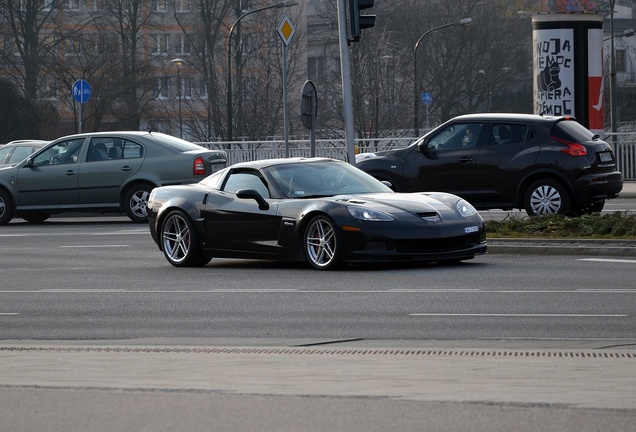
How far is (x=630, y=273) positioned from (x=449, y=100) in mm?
61826

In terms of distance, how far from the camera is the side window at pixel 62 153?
25781mm

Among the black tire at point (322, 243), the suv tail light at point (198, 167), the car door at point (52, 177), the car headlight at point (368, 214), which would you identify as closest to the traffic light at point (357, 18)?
the suv tail light at point (198, 167)

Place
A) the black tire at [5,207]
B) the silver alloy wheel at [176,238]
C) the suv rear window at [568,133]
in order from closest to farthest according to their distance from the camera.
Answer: the silver alloy wheel at [176,238] < the suv rear window at [568,133] < the black tire at [5,207]

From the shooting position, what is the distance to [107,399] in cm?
683

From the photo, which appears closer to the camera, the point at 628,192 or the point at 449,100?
the point at 628,192

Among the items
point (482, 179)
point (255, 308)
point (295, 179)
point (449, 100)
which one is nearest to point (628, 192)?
point (482, 179)

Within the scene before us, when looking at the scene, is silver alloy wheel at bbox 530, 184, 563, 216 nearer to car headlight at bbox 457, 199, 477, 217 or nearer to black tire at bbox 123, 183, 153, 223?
car headlight at bbox 457, 199, 477, 217

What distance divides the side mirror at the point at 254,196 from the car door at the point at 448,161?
20.4 feet

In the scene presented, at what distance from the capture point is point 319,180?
16375 mm

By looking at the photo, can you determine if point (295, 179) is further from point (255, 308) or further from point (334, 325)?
point (334, 325)

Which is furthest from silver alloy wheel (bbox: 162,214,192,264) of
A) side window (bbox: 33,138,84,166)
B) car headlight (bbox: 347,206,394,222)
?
side window (bbox: 33,138,84,166)

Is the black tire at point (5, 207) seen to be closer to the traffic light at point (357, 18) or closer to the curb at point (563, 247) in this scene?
the traffic light at point (357, 18)

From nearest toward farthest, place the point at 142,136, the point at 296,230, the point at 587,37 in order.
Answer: the point at 296,230, the point at 142,136, the point at 587,37

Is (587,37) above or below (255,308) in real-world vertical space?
above
